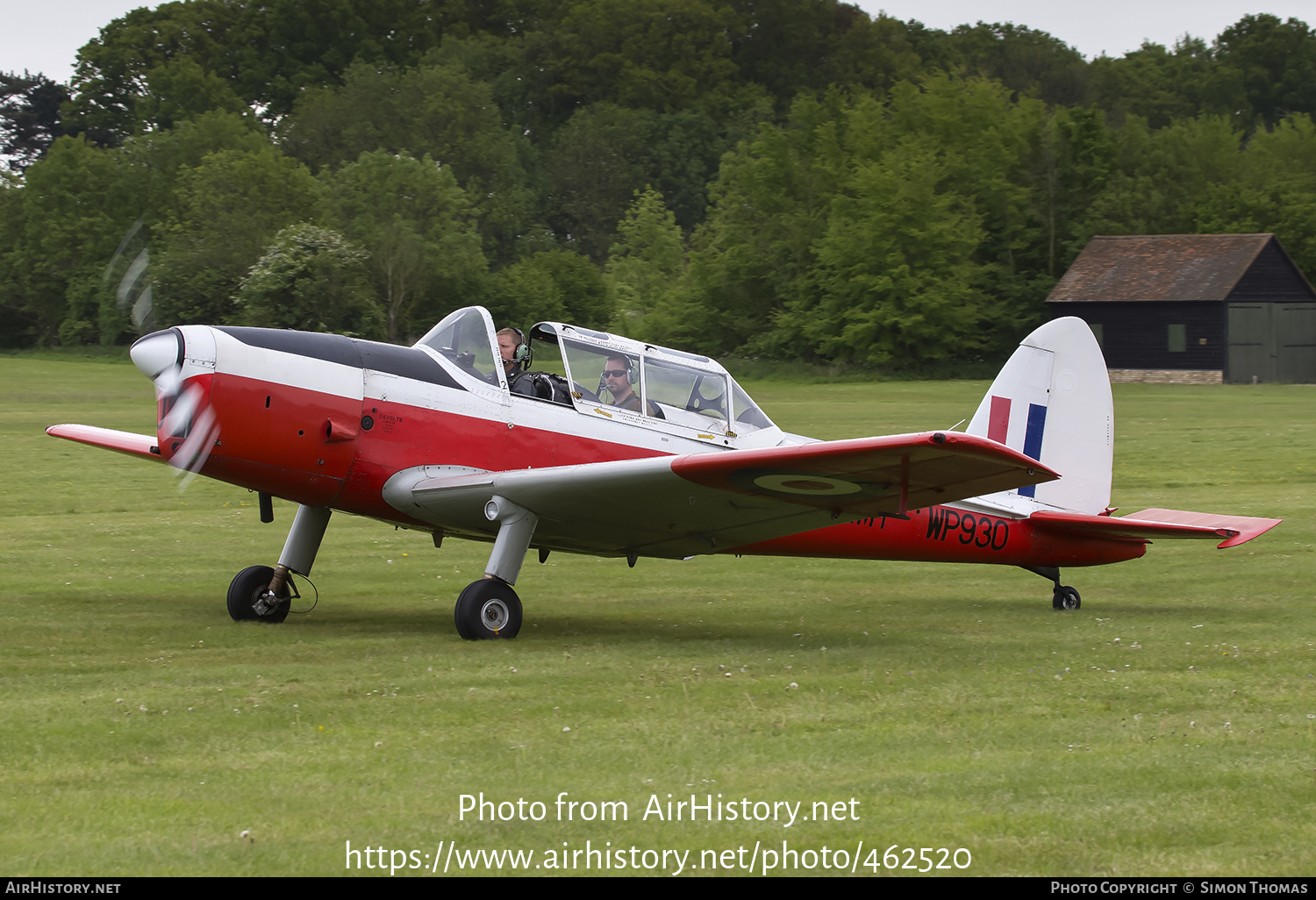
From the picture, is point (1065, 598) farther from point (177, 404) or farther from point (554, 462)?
point (177, 404)

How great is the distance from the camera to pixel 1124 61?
12062 centimetres

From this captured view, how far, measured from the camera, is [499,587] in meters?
9.17

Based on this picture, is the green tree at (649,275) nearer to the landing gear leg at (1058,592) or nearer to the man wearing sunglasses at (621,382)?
the landing gear leg at (1058,592)

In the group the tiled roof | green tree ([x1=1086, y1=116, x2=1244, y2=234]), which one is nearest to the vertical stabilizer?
the tiled roof

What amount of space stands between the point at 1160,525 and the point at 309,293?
39991mm

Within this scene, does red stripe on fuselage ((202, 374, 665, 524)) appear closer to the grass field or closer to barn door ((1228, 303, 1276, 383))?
the grass field

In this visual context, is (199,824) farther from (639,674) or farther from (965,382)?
(965,382)

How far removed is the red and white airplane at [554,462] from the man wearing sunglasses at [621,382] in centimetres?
1

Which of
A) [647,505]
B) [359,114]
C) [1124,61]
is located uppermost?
[1124,61]

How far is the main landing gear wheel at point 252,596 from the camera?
996 cm

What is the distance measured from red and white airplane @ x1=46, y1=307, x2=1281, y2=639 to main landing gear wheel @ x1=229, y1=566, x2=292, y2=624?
0.05ft

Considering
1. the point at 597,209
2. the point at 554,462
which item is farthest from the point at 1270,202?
the point at 554,462

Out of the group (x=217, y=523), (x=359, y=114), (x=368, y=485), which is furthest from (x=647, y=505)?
(x=359, y=114)
